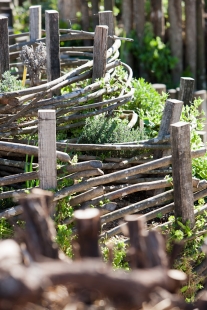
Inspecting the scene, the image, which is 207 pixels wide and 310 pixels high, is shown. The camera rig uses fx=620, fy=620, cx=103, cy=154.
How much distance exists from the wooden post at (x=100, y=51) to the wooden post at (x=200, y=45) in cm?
376

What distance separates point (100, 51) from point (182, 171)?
54.8 inches

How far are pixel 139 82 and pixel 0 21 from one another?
1299 millimetres

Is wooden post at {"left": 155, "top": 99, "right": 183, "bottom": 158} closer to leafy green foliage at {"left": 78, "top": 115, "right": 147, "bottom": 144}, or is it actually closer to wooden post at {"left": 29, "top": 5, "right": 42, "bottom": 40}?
leafy green foliage at {"left": 78, "top": 115, "right": 147, "bottom": 144}

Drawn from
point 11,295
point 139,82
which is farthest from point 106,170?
point 11,295

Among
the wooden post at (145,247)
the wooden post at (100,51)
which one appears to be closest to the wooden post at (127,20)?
the wooden post at (100,51)

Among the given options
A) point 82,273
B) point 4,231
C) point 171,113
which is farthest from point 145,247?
point 171,113

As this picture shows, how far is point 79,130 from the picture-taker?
458cm

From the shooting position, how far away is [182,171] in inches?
146

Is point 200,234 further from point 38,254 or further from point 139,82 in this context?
point 38,254

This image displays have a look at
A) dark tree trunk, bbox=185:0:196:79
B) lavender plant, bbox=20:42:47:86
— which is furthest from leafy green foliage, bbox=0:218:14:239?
dark tree trunk, bbox=185:0:196:79

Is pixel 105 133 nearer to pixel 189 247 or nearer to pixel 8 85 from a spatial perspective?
pixel 8 85

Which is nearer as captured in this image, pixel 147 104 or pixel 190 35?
pixel 147 104

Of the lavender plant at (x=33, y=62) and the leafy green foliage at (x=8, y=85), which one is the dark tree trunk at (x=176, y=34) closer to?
the lavender plant at (x=33, y=62)

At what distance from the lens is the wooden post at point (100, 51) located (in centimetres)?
461
